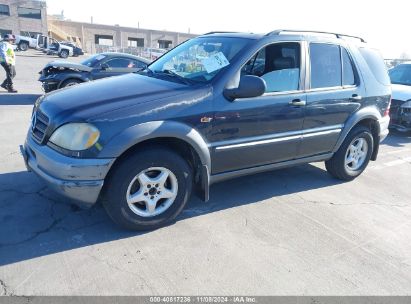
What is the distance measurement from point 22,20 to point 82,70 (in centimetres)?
5219

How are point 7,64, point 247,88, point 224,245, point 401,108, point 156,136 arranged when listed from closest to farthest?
1. point 156,136
2. point 224,245
3. point 247,88
4. point 401,108
5. point 7,64

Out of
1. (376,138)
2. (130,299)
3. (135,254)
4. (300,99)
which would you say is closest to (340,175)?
(376,138)

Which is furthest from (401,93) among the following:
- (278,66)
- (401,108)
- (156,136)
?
(156,136)

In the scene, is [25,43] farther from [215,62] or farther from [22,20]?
[215,62]

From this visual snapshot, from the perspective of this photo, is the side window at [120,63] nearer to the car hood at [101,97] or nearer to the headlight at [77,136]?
the car hood at [101,97]

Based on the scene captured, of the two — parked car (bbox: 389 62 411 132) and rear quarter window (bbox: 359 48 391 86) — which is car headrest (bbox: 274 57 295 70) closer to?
rear quarter window (bbox: 359 48 391 86)

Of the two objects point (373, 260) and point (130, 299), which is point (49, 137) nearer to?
point (130, 299)

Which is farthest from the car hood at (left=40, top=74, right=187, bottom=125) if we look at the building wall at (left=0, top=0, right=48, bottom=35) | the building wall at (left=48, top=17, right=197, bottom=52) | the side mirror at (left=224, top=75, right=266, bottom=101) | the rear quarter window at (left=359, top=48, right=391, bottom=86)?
the building wall at (left=48, top=17, right=197, bottom=52)

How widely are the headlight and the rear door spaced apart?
246cm

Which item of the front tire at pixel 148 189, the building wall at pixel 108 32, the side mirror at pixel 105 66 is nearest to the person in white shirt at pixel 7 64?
the side mirror at pixel 105 66

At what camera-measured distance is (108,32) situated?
201 feet

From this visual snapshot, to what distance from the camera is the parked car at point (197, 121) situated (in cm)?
296

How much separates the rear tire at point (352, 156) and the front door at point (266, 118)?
97 cm

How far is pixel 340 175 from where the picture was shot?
4.91 m
